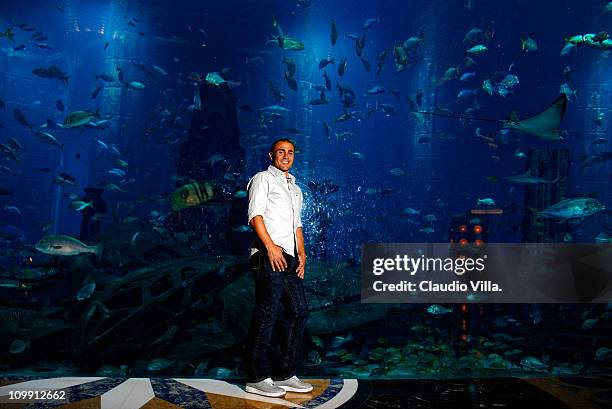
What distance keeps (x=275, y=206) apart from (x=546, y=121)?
3783 mm

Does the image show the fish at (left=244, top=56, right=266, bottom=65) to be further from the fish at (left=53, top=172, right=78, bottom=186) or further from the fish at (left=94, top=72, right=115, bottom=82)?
the fish at (left=53, top=172, right=78, bottom=186)

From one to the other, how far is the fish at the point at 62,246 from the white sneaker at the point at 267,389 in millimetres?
2787

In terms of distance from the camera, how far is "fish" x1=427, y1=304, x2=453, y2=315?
4773 mm

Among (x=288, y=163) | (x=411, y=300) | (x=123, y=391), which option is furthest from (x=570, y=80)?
(x=123, y=391)

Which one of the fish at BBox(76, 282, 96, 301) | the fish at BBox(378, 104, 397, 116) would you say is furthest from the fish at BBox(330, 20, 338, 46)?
the fish at BBox(76, 282, 96, 301)

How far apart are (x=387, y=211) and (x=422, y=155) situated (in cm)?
100

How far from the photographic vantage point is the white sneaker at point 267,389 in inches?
129

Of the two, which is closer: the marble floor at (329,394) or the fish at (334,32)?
the marble floor at (329,394)

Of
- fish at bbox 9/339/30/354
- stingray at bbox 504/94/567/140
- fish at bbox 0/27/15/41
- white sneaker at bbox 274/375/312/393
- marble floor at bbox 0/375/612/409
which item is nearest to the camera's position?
marble floor at bbox 0/375/612/409

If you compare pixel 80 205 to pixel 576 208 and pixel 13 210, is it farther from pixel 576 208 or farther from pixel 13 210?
pixel 576 208

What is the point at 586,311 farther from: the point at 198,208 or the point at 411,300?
the point at 198,208

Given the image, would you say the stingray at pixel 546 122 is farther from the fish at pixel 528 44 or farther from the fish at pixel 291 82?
the fish at pixel 291 82

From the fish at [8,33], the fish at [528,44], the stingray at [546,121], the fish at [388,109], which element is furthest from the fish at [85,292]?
the fish at [528,44]

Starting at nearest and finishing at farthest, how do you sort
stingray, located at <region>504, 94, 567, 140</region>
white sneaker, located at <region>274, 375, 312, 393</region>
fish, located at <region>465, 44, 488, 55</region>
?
white sneaker, located at <region>274, 375, 312, 393</region>, stingray, located at <region>504, 94, 567, 140</region>, fish, located at <region>465, 44, 488, 55</region>
